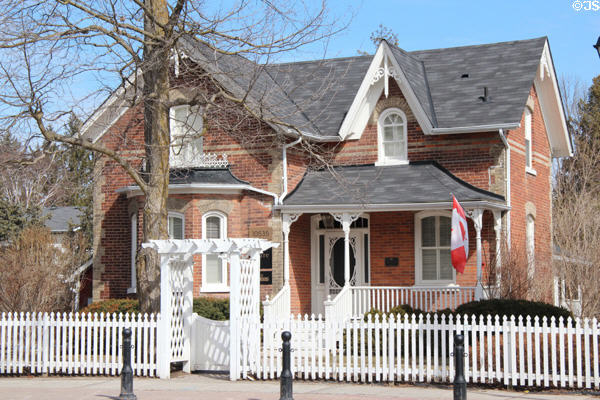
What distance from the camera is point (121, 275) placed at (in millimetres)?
22906

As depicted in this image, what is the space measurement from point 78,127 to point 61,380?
16.4 feet

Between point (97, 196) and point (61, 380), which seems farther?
point (97, 196)

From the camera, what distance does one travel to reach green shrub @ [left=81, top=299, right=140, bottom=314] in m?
20.8

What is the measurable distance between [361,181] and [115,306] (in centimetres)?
691

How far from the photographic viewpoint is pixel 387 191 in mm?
21453

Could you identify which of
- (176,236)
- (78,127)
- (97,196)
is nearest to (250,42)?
(78,127)

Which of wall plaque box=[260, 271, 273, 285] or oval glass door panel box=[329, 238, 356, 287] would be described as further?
oval glass door panel box=[329, 238, 356, 287]

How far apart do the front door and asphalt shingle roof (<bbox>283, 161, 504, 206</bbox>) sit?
1.53m

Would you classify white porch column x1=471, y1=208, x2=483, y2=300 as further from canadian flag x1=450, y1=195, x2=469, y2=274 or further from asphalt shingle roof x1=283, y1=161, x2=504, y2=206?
canadian flag x1=450, y1=195, x2=469, y2=274

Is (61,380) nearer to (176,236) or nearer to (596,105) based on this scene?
(176,236)

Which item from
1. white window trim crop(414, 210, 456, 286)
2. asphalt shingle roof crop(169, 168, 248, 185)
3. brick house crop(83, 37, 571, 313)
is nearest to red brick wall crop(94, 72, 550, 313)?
brick house crop(83, 37, 571, 313)

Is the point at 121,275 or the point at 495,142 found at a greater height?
the point at 495,142

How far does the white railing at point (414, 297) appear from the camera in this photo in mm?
20422

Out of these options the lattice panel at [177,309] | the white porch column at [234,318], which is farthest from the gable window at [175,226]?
the white porch column at [234,318]
